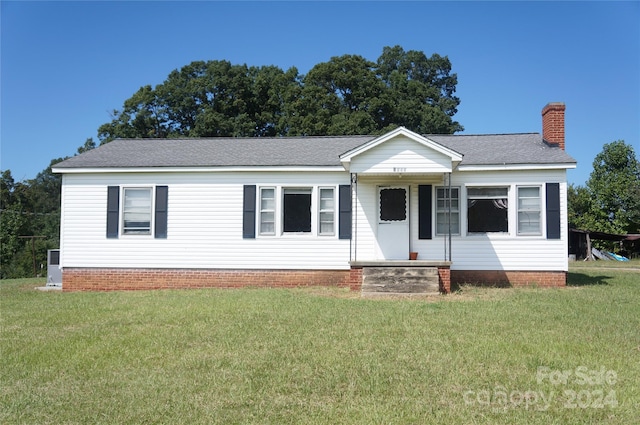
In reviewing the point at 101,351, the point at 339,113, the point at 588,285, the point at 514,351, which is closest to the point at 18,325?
Answer: the point at 101,351

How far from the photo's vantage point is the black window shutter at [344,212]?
555 inches

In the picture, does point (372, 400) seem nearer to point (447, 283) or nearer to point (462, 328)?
point (462, 328)

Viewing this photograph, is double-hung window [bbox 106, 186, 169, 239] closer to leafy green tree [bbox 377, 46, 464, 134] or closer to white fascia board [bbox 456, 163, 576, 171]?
white fascia board [bbox 456, 163, 576, 171]

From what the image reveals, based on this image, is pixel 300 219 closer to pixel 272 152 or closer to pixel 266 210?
pixel 266 210

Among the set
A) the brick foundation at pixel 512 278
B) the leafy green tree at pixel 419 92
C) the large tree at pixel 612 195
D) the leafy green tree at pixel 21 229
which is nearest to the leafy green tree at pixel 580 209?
the large tree at pixel 612 195

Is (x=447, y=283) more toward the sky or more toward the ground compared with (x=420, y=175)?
more toward the ground

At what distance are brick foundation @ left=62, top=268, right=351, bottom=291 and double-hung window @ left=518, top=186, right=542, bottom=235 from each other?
14.8 feet

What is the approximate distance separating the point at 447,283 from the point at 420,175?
2.76 metres

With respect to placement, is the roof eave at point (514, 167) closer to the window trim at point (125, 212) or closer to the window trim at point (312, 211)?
the window trim at point (312, 211)

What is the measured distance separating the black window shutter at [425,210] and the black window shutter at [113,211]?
25.7 feet

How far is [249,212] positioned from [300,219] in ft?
4.35

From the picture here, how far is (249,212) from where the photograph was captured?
14.4m

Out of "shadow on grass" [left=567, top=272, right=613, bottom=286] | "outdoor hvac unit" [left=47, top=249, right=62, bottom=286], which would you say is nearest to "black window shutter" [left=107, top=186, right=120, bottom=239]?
"outdoor hvac unit" [left=47, top=249, right=62, bottom=286]

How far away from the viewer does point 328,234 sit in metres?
14.3
